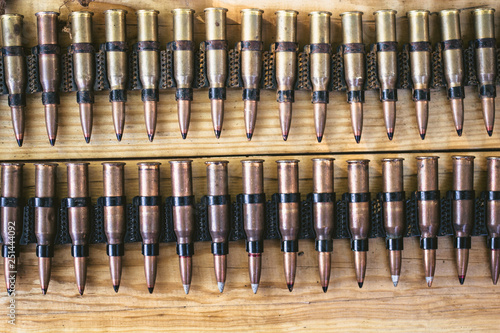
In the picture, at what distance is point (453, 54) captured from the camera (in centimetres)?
228

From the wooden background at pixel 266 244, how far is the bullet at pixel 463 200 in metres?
0.09

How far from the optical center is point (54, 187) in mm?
2252

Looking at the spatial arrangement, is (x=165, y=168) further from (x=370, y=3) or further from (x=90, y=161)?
(x=370, y=3)

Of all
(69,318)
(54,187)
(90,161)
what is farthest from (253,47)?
(69,318)

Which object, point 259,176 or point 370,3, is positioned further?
point 370,3

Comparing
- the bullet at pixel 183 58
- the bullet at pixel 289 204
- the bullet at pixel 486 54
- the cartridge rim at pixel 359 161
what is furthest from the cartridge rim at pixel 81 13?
the bullet at pixel 486 54

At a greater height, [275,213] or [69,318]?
[275,213]

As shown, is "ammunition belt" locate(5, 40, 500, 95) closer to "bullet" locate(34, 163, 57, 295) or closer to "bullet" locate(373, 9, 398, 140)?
"bullet" locate(373, 9, 398, 140)

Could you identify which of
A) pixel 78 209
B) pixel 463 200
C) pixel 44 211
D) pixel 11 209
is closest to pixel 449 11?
pixel 463 200

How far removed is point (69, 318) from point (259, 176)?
3.35 feet

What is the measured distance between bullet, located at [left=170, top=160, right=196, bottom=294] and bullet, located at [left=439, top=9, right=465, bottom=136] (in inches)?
44.7

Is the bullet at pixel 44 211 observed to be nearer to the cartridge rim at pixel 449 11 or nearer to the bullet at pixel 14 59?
the bullet at pixel 14 59

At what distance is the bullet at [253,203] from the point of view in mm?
2236

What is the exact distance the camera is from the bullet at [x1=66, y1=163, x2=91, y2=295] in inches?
87.3
